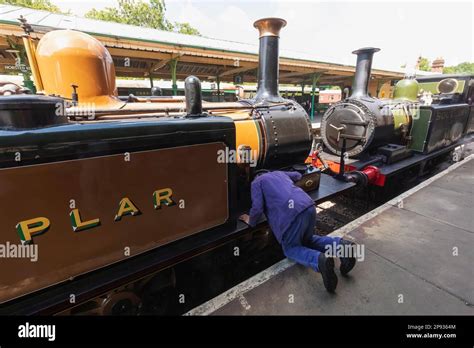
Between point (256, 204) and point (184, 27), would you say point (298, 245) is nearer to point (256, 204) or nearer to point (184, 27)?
point (256, 204)

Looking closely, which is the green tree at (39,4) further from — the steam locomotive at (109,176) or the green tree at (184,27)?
the steam locomotive at (109,176)

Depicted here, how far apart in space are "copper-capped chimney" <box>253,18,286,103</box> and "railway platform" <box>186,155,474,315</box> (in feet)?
6.90

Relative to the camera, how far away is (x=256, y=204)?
249 cm

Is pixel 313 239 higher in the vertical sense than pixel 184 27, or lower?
lower

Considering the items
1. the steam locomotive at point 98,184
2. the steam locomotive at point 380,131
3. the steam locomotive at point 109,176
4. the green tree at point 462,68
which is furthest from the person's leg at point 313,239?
the green tree at point 462,68

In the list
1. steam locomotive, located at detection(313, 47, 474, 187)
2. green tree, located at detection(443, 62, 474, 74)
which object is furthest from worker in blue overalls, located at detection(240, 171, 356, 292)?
green tree, located at detection(443, 62, 474, 74)

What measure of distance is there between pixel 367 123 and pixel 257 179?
305 cm

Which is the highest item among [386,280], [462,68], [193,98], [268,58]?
[462,68]

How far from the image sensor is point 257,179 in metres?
2.57

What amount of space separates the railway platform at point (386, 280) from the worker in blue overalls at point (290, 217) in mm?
190

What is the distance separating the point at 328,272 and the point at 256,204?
35.3 inches

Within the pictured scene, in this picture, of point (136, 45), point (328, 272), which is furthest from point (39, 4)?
point (328, 272)

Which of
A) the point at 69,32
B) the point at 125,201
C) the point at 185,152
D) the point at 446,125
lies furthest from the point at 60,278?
the point at 446,125

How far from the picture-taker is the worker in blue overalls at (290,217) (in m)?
2.37
